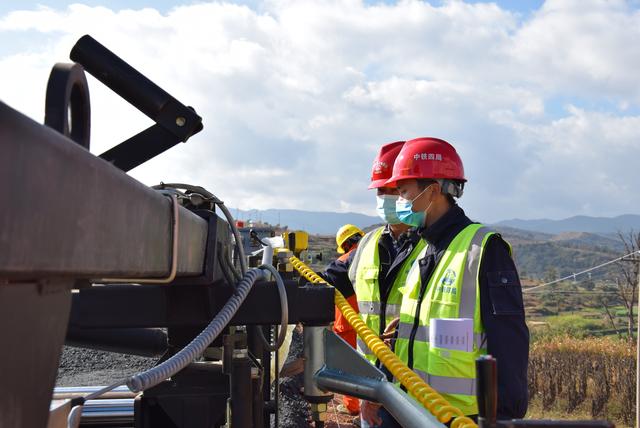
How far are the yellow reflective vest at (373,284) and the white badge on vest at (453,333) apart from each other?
1.07 meters

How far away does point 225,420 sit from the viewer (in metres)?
2.34

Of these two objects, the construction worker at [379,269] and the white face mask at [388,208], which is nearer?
the construction worker at [379,269]

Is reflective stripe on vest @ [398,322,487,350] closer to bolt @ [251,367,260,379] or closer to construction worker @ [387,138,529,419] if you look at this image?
construction worker @ [387,138,529,419]

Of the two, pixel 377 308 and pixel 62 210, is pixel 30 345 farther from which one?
pixel 377 308

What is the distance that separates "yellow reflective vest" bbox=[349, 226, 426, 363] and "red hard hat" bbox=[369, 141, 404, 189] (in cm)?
73

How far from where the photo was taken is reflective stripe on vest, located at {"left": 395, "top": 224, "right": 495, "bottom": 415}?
3309 mm

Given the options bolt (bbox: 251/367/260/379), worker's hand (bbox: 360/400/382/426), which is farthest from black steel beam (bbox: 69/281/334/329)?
worker's hand (bbox: 360/400/382/426)

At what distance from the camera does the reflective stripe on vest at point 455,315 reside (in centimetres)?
331

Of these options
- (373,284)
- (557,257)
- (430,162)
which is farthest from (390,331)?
(557,257)

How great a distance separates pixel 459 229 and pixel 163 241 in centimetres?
254

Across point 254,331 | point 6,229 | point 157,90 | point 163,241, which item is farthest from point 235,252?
point 6,229

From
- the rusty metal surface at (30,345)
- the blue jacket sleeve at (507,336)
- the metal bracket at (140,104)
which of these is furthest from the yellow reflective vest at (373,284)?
the rusty metal surface at (30,345)

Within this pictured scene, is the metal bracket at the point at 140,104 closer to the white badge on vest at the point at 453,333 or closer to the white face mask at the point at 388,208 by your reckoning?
the white badge on vest at the point at 453,333

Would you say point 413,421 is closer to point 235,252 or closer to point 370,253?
point 235,252
